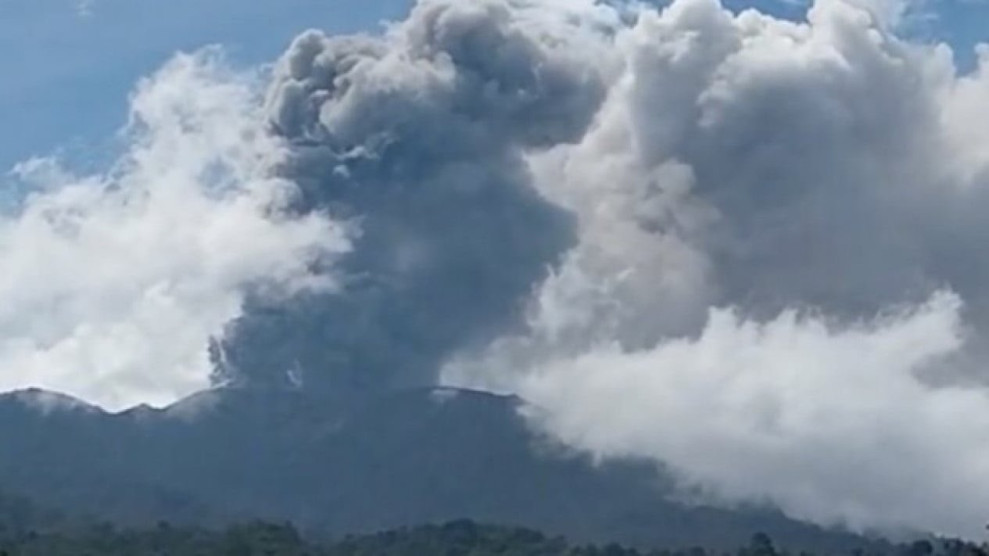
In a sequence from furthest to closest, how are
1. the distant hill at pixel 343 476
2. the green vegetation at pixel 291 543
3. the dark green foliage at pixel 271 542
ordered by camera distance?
the distant hill at pixel 343 476, the dark green foliage at pixel 271 542, the green vegetation at pixel 291 543

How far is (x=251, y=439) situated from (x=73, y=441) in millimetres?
21193

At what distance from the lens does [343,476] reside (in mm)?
181500

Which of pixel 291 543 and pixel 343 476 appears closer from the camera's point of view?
pixel 291 543

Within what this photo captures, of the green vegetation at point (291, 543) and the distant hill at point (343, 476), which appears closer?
the green vegetation at point (291, 543)

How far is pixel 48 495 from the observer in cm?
16975

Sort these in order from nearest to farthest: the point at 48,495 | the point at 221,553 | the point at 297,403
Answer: the point at 221,553, the point at 297,403, the point at 48,495

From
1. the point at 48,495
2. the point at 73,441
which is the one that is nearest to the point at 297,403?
the point at 48,495

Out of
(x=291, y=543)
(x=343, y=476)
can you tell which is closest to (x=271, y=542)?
(x=291, y=543)

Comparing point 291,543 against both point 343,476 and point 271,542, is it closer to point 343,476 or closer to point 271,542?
point 271,542

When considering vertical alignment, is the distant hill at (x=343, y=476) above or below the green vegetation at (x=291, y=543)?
above

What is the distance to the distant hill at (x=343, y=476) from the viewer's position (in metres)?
167

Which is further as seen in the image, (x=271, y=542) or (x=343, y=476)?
(x=343, y=476)

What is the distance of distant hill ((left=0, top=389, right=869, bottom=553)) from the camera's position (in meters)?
167

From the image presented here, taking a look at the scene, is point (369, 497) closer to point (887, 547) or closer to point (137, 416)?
point (137, 416)
